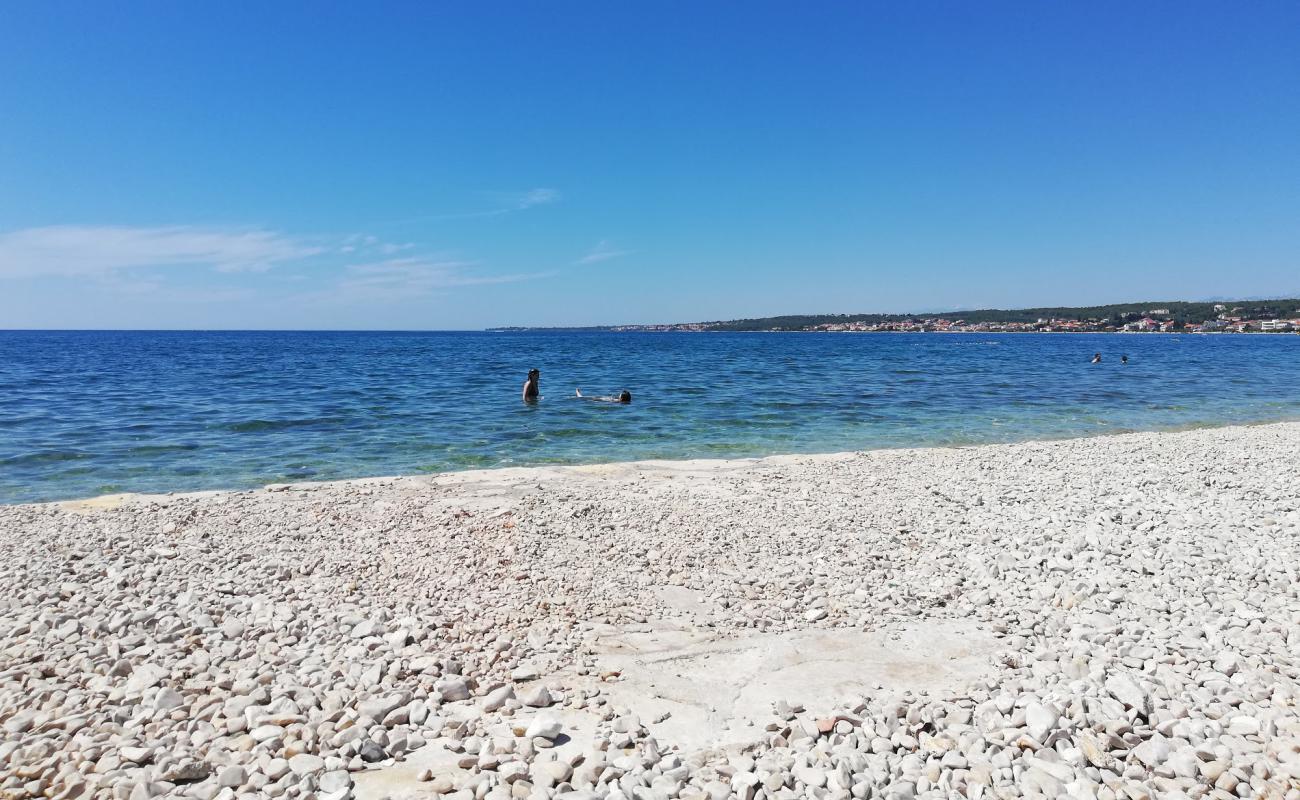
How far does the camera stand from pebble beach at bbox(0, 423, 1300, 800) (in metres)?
4.06

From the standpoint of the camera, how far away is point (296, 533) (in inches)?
341

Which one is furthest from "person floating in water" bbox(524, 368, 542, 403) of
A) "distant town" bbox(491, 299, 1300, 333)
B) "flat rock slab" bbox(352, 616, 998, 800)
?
"distant town" bbox(491, 299, 1300, 333)

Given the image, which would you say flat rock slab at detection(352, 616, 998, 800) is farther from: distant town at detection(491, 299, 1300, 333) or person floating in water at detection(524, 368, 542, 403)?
distant town at detection(491, 299, 1300, 333)

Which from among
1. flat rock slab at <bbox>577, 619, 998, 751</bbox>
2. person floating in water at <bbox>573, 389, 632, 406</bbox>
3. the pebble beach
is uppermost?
person floating in water at <bbox>573, 389, 632, 406</bbox>

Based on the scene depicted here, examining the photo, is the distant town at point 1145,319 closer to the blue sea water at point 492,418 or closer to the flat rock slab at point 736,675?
the blue sea water at point 492,418

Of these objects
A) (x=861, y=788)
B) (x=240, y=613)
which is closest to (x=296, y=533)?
(x=240, y=613)

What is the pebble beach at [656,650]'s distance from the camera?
160 inches

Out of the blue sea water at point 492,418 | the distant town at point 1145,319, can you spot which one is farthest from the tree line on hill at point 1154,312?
the blue sea water at point 492,418

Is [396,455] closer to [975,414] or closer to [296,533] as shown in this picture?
[296,533]

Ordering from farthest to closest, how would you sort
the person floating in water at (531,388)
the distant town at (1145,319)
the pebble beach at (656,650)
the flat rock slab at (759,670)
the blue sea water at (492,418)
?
1. the distant town at (1145,319)
2. the person floating in water at (531,388)
3. the blue sea water at (492,418)
4. the flat rock slab at (759,670)
5. the pebble beach at (656,650)

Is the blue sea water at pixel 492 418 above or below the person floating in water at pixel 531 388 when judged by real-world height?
below

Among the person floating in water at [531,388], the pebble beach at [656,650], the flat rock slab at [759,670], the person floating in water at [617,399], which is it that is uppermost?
the person floating in water at [531,388]

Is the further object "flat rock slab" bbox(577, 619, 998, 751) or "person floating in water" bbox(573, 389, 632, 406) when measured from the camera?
"person floating in water" bbox(573, 389, 632, 406)

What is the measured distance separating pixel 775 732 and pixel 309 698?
3.24 m
